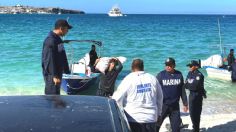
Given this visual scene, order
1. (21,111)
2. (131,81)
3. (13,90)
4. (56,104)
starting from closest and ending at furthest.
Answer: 1. (21,111)
2. (56,104)
3. (131,81)
4. (13,90)

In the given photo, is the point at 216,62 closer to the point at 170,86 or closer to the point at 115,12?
the point at 170,86

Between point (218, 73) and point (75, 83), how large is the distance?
267 inches

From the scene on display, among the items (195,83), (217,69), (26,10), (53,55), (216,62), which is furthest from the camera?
(26,10)

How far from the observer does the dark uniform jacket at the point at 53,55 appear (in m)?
6.35

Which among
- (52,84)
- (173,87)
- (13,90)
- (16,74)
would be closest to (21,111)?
(52,84)

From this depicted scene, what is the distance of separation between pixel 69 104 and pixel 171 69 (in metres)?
4.02

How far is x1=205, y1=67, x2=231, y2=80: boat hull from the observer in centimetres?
1796

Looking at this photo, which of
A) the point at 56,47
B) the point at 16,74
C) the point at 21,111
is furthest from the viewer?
the point at 16,74

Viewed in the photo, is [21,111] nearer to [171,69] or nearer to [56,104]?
[56,104]

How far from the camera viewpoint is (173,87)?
728 centimetres

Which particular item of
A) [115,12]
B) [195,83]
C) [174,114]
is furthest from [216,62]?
[115,12]

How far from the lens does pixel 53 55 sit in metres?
6.37

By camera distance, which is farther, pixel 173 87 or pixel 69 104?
pixel 173 87

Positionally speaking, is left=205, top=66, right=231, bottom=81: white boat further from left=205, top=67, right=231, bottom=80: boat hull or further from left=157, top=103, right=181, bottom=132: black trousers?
left=157, top=103, right=181, bottom=132: black trousers
